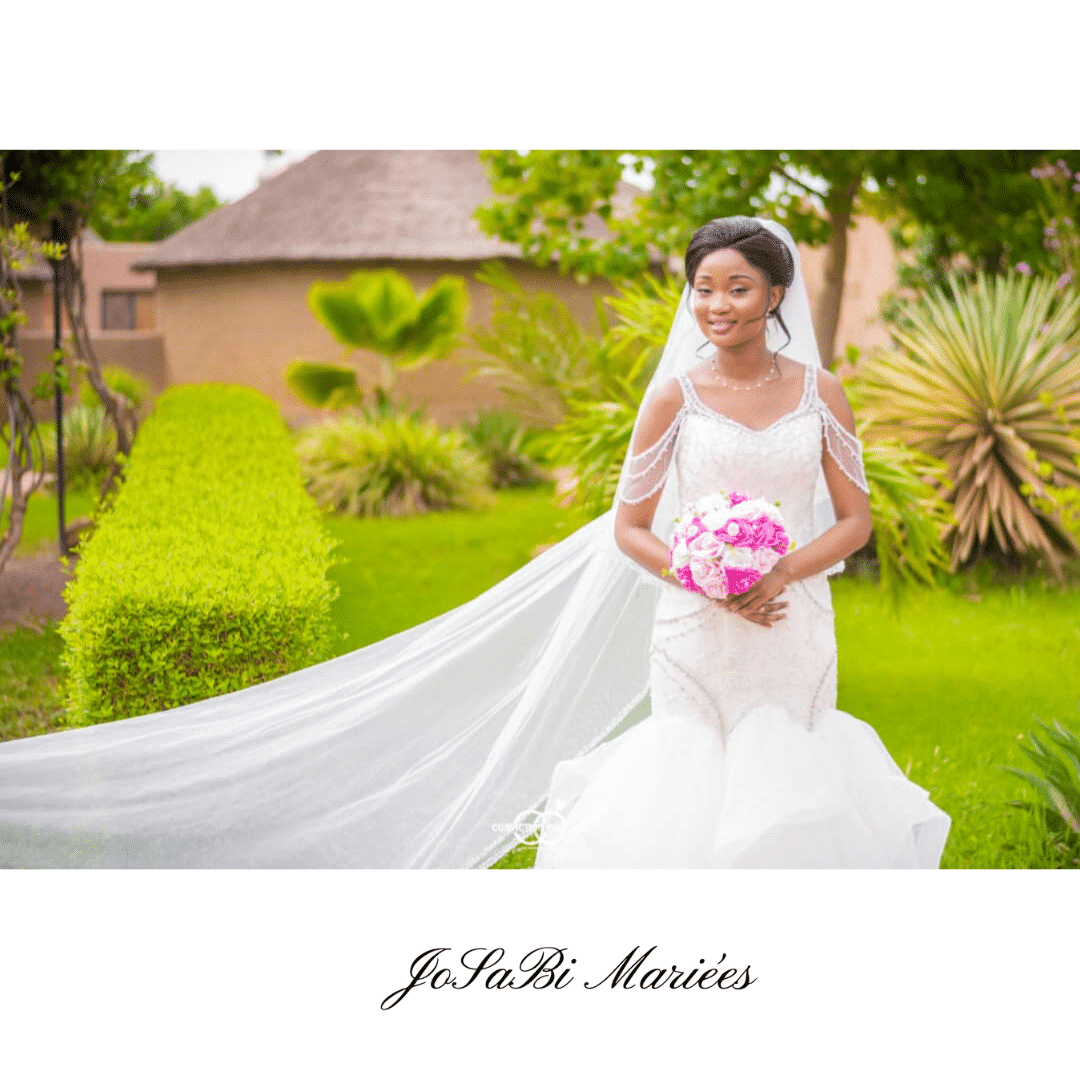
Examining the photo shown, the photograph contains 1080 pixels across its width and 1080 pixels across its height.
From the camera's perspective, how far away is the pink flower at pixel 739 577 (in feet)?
11.6

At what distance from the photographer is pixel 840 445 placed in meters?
3.89

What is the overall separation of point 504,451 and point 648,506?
38.0 feet

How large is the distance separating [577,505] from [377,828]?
2560mm

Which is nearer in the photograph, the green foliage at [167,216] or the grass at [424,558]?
the grass at [424,558]

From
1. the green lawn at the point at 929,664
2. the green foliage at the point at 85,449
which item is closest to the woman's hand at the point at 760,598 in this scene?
the green lawn at the point at 929,664

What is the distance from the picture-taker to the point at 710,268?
3775mm

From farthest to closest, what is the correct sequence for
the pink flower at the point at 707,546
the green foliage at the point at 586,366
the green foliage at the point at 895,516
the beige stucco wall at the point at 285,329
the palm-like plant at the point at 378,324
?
1. the beige stucco wall at the point at 285,329
2. the palm-like plant at the point at 378,324
3. the green foliage at the point at 586,366
4. the green foliage at the point at 895,516
5. the pink flower at the point at 707,546

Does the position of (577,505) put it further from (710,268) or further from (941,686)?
(710,268)

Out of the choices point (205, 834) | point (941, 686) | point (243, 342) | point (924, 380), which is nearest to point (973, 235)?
point (924, 380)

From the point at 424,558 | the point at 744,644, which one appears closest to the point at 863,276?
the point at 424,558

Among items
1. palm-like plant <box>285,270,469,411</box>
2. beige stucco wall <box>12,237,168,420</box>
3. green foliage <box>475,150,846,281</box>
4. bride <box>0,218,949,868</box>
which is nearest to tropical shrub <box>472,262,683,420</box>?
green foliage <box>475,150,846,281</box>

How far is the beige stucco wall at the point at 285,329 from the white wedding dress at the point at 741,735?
14.2 meters

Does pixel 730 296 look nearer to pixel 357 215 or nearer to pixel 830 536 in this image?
pixel 830 536

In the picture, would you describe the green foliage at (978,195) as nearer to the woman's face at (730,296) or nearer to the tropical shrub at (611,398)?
the tropical shrub at (611,398)
